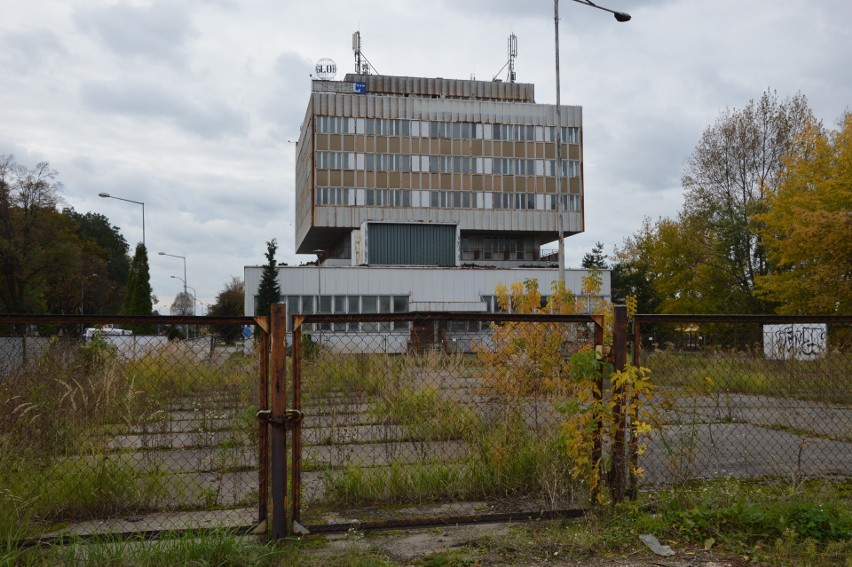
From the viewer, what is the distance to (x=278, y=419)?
5.11 metres

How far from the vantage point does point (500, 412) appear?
22.1 feet

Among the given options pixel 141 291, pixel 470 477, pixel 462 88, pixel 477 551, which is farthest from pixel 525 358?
pixel 462 88

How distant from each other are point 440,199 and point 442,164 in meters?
3.00

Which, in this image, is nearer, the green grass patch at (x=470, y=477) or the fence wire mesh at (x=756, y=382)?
the green grass patch at (x=470, y=477)

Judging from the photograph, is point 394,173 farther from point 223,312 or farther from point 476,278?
point 223,312

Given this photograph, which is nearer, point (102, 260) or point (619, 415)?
point (619, 415)

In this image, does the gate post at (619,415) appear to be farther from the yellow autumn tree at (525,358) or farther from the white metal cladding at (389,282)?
the white metal cladding at (389,282)

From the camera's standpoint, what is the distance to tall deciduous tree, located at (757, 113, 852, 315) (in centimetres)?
2403

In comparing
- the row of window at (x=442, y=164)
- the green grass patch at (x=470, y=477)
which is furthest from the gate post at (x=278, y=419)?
the row of window at (x=442, y=164)

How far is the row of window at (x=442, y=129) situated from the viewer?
5834 centimetres

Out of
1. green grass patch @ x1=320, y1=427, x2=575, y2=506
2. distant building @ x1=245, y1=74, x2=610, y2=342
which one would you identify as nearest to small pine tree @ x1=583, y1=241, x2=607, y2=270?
distant building @ x1=245, y1=74, x2=610, y2=342

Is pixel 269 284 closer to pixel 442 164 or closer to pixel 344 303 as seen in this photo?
pixel 344 303

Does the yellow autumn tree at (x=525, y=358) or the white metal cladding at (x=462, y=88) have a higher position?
the white metal cladding at (x=462, y=88)

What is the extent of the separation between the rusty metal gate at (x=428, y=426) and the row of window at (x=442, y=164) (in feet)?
167
